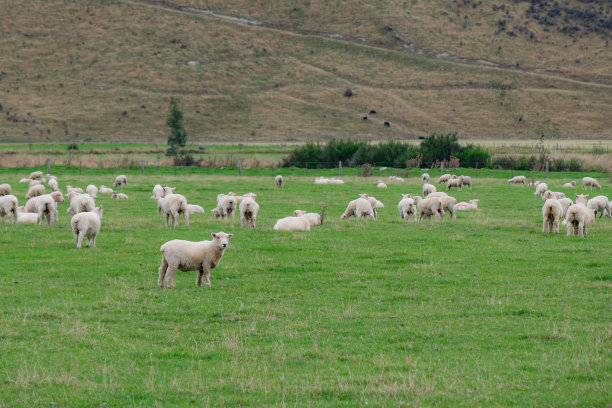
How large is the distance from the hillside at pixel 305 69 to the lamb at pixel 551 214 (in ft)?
272

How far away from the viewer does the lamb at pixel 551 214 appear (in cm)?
2211

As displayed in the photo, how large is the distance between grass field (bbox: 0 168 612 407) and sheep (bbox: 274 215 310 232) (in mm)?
476

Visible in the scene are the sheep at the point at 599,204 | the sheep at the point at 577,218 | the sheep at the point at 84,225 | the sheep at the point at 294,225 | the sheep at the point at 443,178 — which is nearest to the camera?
the sheep at the point at 84,225

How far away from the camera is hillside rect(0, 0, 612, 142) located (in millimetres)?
110188

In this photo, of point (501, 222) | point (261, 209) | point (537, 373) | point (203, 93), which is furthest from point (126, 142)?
point (537, 373)

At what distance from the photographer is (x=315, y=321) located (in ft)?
39.1

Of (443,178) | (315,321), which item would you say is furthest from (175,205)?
(443,178)

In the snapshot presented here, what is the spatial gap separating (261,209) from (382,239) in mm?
10146

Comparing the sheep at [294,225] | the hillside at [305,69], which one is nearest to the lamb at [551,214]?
the sheep at [294,225]

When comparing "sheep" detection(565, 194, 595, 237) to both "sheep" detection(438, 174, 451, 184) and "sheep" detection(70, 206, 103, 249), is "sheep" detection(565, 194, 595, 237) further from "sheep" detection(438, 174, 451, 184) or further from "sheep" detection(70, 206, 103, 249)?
"sheep" detection(438, 174, 451, 184)

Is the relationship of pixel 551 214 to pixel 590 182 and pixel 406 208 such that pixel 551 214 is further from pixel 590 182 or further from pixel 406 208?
pixel 590 182

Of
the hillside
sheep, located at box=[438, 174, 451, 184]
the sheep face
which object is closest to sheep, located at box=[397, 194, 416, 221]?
the sheep face

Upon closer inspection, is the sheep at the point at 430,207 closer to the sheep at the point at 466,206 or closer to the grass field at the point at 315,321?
the grass field at the point at 315,321

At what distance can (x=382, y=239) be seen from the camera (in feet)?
71.0
